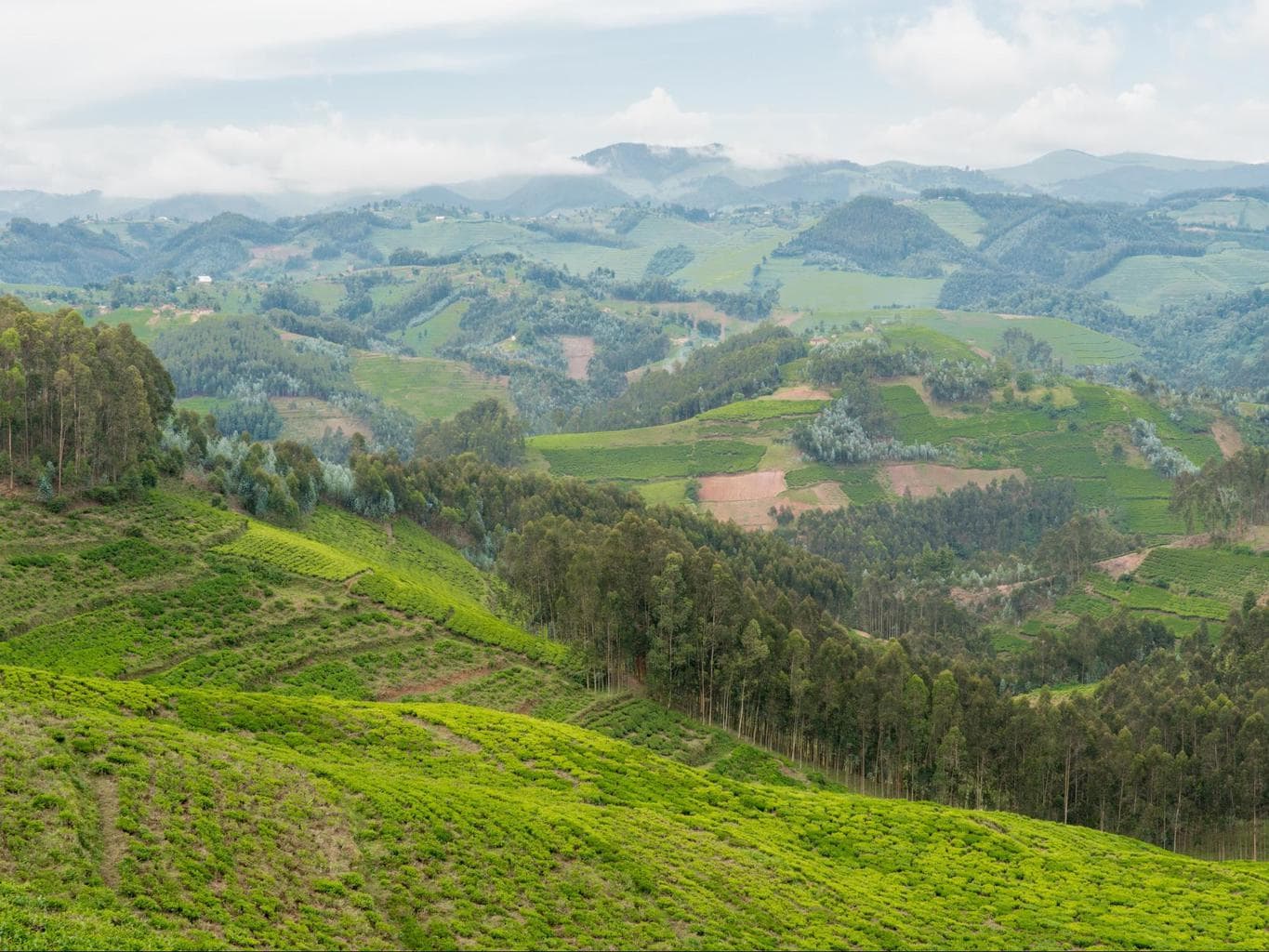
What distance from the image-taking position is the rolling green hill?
1560 inches

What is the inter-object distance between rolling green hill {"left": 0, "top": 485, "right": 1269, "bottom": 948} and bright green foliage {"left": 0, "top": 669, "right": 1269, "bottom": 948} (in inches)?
6.3

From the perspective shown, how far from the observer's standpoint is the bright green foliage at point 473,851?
38562mm

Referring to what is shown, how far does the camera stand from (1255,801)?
94.6 meters

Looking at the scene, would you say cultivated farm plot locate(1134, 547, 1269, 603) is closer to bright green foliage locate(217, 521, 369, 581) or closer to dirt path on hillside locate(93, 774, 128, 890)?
bright green foliage locate(217, 521, 369, 581)

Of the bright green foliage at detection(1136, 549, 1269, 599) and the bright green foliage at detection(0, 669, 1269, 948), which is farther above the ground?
the bright green foliage at detection(0, 669, 1269, 948)

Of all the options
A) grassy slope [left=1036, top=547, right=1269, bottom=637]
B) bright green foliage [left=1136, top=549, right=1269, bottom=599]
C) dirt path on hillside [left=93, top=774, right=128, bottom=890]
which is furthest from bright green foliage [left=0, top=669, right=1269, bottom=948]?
bright green foliage [left=1136, top=549, right=1269, bottom=599]

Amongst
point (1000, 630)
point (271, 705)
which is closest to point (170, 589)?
point (271, 705)

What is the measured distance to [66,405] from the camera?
107 m

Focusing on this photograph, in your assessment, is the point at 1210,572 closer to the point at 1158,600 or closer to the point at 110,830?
the point at 1158,600

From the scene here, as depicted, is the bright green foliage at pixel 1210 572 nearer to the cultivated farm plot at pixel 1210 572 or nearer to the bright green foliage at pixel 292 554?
the cultivated farm plot at pixel 1210 572

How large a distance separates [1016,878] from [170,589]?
71.6 meters

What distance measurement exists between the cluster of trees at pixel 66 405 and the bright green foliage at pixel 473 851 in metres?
55.5

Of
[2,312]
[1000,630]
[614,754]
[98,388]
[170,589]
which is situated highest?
[2,312]

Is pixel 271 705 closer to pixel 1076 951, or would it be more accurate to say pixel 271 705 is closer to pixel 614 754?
→ pixel 614 754
